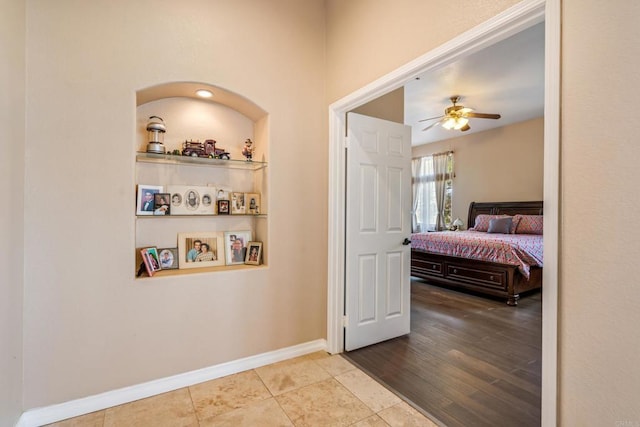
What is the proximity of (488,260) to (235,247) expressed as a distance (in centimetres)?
353

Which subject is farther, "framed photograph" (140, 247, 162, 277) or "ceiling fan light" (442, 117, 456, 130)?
"ceiling fan light" (442, 117, 456, 130)

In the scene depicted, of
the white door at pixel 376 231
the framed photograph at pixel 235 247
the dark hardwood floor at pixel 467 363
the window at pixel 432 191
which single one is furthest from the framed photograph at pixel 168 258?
the window at pixel 432 191

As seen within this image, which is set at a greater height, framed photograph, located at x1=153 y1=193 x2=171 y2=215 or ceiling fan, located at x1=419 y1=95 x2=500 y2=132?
ceiling fan, located at x1=419 y1=95 x2=500 y2=132

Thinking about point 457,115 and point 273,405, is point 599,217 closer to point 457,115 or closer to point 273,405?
point 273,405

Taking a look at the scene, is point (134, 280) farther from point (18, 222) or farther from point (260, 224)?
point (260, 224)

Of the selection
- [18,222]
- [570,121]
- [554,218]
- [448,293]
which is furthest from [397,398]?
[448,293]

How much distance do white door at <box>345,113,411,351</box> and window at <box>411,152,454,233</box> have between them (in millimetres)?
5131

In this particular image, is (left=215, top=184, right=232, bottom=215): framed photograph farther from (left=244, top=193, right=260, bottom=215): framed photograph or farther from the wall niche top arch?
the wall niche top arch

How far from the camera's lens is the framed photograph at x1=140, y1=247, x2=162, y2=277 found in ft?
6.91

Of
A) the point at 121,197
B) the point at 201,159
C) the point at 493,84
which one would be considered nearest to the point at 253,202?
the point at 201,159

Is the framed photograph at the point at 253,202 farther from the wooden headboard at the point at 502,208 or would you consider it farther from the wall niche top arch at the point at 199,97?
the wooden headboard at the point at 502,208

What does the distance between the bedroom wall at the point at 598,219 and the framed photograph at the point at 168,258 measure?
2.39 meters

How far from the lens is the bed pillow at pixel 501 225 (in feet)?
18.2

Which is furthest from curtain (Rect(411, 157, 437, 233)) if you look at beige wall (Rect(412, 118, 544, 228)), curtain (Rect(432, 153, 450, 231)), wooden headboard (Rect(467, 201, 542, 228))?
wooden headboard (Rect(467, 201, 542, 228))
